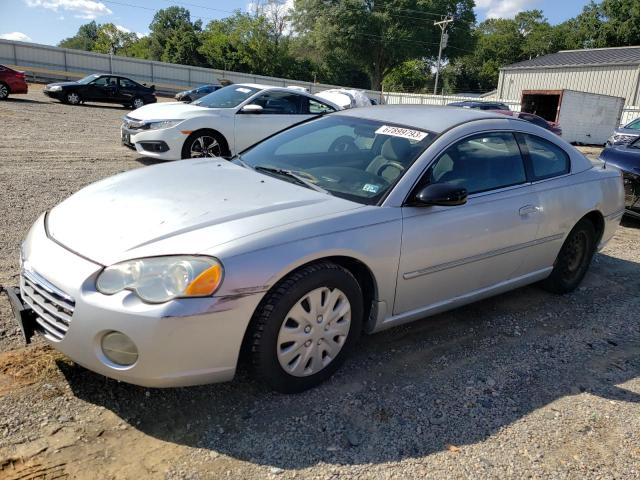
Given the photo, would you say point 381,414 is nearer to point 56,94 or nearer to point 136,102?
point 56,94

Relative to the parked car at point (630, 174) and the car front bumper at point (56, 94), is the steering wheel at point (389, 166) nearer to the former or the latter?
the parked car at point (630, 174)

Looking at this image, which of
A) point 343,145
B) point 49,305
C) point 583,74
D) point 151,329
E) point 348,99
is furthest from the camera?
point 583,74

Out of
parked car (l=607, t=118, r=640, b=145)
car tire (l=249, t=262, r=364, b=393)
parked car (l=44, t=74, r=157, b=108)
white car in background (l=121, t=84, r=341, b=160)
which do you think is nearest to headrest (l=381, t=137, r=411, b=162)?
car tire (l=249, t=262, r=364, b=393)

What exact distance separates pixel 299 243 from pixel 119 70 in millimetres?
37155

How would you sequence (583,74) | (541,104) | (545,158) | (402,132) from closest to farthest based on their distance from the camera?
(402,132) < (545,158) < (541,104) < (583,74)

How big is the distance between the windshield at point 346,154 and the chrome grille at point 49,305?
156cm

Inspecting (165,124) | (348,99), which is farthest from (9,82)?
(165,124)

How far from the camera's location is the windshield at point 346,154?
3.34 m

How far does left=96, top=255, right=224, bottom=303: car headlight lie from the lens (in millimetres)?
2436

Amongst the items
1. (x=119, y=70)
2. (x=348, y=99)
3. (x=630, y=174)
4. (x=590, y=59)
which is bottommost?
(x=630, y=174)

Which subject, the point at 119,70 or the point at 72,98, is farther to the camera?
the point at 119,70

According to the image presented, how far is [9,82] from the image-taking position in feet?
62.4

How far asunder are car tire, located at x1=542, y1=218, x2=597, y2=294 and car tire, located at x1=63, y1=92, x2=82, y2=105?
67.8 feet

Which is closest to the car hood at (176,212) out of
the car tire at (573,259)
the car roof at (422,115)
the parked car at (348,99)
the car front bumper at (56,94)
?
the car roof at (422,115)
